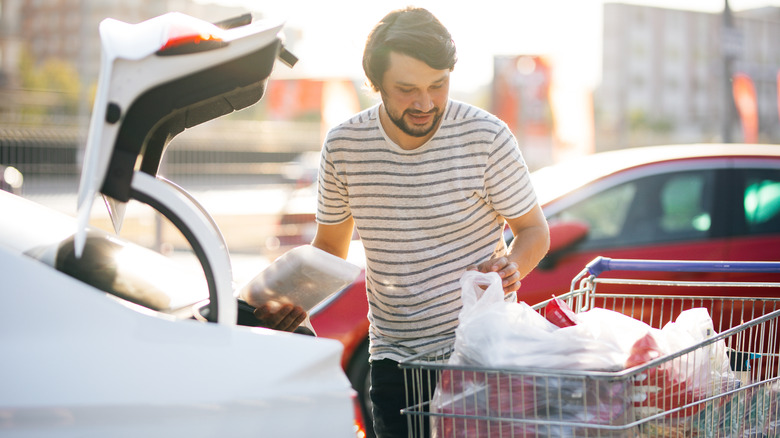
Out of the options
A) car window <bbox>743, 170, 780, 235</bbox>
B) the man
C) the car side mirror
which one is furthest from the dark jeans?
car window <bbox>743, 170, 780, 235</bbox>

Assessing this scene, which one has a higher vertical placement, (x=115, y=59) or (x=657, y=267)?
(x=115, y=59)

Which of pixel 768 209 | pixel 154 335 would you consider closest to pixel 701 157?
pixel 768 209

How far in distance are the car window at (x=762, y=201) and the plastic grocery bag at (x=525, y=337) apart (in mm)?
2930

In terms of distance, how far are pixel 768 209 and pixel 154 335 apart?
3915 mm

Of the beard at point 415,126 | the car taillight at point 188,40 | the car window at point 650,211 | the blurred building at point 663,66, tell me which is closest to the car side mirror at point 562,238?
the car window at point 650,211

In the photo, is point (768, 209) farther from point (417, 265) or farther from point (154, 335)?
point (154, 335)

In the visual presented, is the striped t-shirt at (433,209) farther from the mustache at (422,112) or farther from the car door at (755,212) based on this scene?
the car door at (755,212)

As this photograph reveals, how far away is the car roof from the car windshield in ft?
8.79

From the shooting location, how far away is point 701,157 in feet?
15.2

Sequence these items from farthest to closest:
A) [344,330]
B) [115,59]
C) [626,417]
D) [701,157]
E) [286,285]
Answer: [701,157], [344,330], [286,285], [626,417], [115,59]

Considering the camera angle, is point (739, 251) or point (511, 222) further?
point (739, 251)

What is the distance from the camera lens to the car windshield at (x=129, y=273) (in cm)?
183

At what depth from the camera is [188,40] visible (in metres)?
1.58

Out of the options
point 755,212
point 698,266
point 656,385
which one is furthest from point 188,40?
point 755,212
